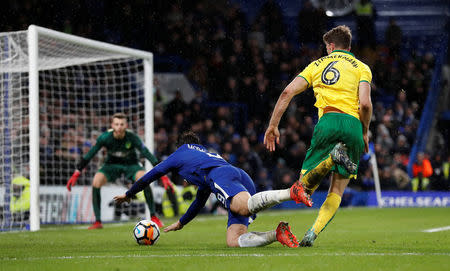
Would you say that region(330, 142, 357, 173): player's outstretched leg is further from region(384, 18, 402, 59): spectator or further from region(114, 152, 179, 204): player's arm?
region(384, 18, 402, 59): spectator

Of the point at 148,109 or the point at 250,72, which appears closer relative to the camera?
the point at 148,109

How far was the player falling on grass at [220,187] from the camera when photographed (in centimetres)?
652

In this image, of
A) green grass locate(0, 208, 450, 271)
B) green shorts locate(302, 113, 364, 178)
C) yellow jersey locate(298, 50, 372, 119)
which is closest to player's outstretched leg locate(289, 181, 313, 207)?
green grass locate(0, 208, 450, 271)

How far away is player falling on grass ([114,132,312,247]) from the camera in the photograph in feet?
21.4

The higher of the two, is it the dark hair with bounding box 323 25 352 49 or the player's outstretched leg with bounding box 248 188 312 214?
the dark hair with bounding box 323 25 352 49

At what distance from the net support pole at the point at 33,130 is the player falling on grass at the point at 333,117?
5.56 meters

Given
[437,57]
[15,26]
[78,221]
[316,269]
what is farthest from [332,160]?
[437,57]

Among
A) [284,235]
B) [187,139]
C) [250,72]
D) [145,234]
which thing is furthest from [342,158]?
[250,72]

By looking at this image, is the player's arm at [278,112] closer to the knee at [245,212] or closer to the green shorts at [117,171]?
the knee at [245,212]

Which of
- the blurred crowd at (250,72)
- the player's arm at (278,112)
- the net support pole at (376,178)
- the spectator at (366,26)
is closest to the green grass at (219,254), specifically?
the player's arm at (278,112)

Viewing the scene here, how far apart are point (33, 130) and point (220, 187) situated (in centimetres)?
518

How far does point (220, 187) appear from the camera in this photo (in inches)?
267

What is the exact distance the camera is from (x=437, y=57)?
24.8 metres

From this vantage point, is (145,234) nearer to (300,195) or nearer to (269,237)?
(269,237)
